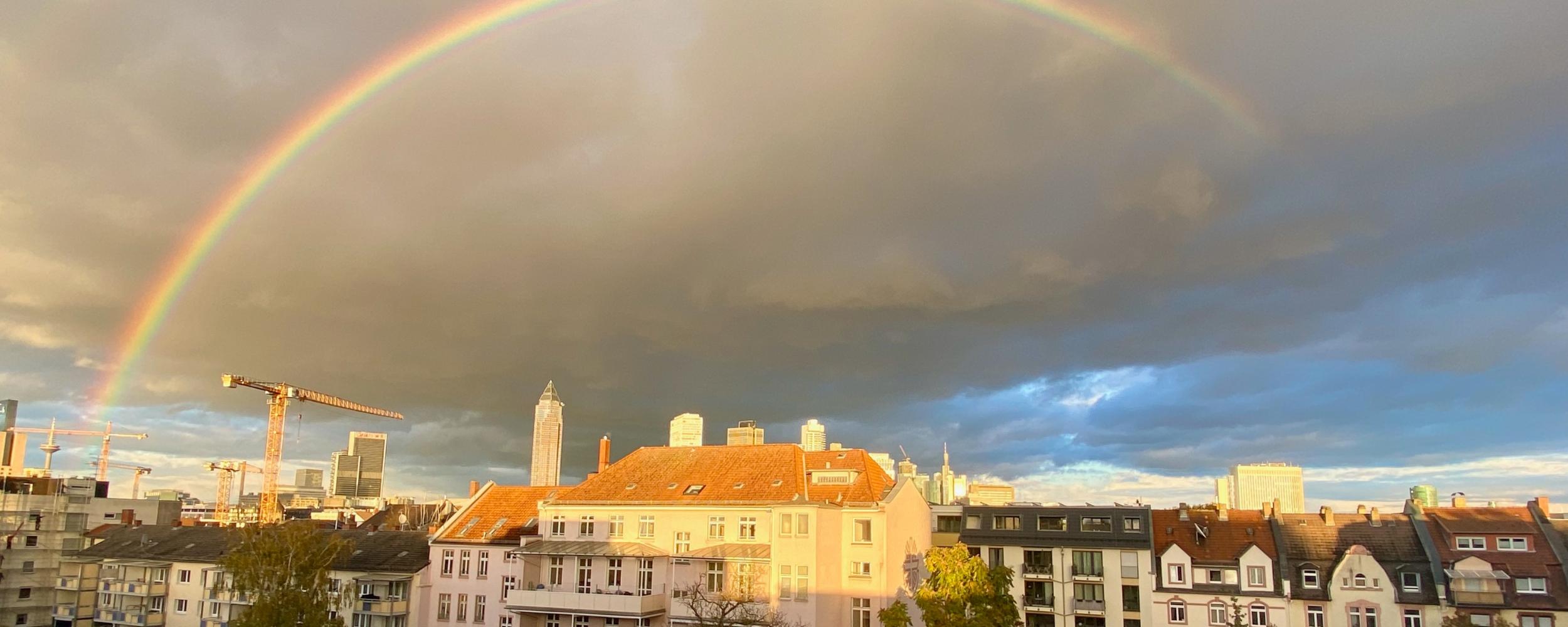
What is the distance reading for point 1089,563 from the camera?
7131cm

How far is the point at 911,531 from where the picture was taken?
6381 centimetres

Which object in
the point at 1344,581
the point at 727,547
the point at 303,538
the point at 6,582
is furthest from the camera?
the point at 6,582

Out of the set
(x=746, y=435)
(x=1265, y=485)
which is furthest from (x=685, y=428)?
(x=1265, y=485)

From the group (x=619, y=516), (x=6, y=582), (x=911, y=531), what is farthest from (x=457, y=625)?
(x=6, y=582)

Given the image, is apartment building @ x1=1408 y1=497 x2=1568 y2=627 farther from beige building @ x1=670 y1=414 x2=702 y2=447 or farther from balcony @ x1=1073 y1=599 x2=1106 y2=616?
beige building @ x1=670 y1=414 x2=702 y2=447

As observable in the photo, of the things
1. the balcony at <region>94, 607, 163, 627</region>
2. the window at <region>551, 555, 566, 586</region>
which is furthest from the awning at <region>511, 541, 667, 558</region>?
the balcony at <region>94, 607, 163, 627</region>

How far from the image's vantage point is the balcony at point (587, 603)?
57812 mm

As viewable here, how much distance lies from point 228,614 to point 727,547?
42194mm

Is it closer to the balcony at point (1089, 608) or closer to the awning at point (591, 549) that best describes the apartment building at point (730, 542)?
the awning at point (591, 549)

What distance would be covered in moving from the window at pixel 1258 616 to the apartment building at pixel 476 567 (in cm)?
4924

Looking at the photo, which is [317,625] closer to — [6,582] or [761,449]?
[761,449]

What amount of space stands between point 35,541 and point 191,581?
87.3 feet

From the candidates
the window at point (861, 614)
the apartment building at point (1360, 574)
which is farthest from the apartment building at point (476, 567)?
the apartment building at point (1360, 574)

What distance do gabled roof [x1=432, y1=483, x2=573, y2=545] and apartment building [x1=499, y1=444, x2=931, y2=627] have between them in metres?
2.70
